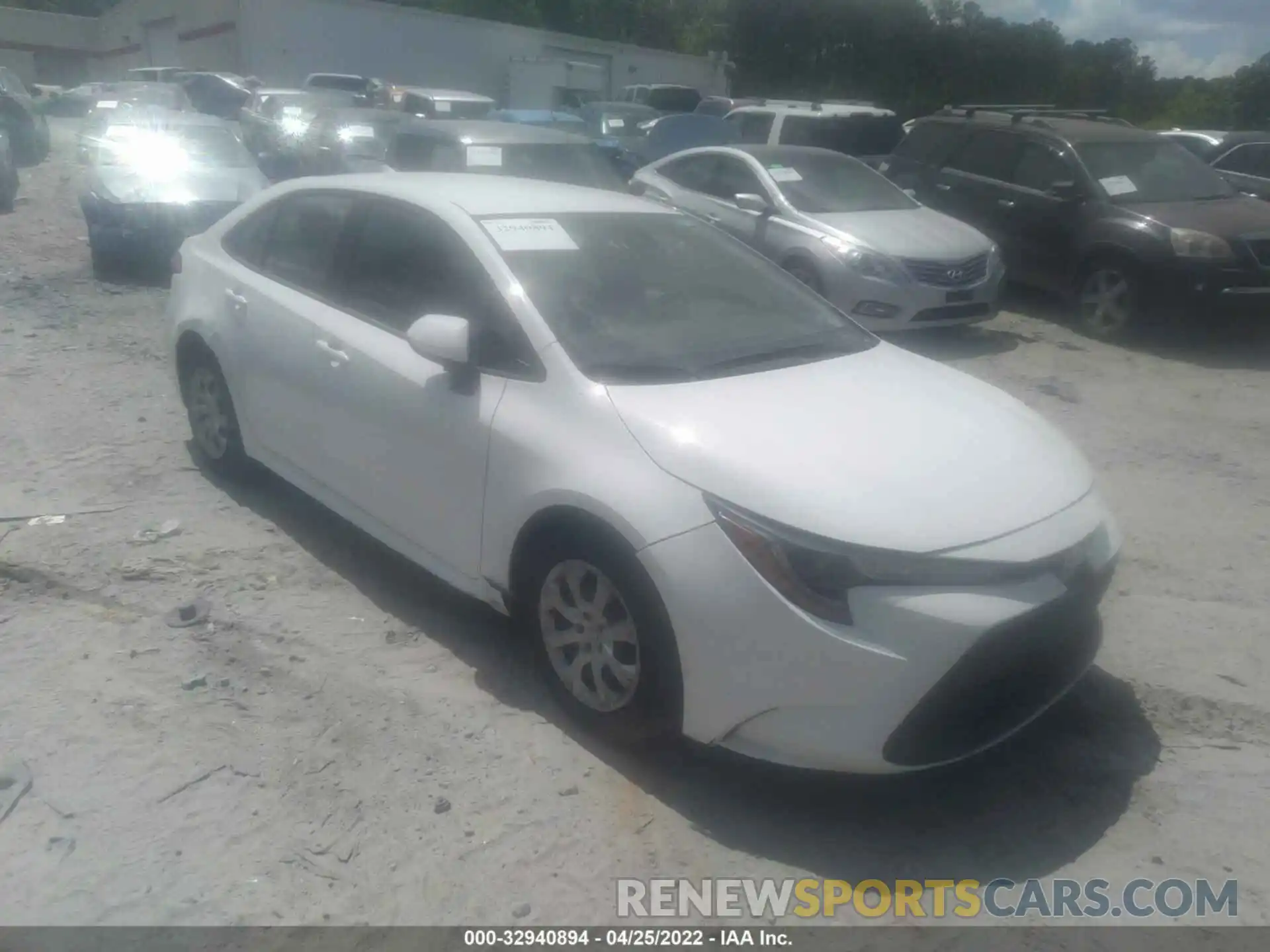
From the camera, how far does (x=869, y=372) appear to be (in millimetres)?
3875

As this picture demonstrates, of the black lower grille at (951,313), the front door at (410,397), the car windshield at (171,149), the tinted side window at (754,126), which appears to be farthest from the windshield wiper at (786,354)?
the tinted side window at (754,126)

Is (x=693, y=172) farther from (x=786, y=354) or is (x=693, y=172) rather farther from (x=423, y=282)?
(x=786, y=354)

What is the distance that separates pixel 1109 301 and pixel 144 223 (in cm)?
876

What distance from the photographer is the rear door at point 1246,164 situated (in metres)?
12.3

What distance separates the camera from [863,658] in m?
2.82

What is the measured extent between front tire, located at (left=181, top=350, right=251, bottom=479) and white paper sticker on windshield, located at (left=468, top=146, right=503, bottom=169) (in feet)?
18.0

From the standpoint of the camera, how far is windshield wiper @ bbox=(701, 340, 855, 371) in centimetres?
369

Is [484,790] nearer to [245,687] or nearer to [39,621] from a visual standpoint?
[245,687]

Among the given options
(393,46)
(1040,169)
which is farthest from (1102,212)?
(393,46)

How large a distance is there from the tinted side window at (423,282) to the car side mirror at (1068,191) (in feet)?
24.1

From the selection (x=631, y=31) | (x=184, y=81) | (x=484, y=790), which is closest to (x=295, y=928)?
(x=484, y=790)

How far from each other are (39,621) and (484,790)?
213cm

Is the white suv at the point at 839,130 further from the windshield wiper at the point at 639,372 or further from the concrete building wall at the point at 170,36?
the concrete building wall at the point at 170,36

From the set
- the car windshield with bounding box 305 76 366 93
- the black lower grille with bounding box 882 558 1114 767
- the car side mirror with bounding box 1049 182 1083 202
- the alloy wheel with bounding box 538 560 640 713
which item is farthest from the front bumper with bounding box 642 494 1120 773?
the car windshield with bounding box 305 76 366 93
